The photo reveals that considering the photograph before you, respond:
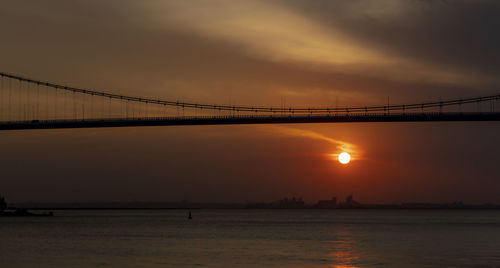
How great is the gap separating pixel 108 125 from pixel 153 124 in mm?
4177

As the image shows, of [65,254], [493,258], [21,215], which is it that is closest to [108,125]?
[65,254]

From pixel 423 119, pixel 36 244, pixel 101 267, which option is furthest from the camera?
pixel 423 119

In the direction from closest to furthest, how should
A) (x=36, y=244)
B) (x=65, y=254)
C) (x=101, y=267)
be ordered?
(x=101, y=267) → (x=65, y=254) → (x=36, y=244)

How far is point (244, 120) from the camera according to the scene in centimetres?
7156

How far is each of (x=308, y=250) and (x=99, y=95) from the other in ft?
162

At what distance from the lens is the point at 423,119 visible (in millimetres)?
67688

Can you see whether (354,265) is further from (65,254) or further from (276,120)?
(276,120)

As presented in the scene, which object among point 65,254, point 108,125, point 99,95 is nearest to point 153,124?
point 108,125

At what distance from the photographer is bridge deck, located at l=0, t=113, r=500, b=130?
67250mm

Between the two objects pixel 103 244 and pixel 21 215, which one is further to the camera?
pixel 21 215

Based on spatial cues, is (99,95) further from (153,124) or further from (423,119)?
(423,119)

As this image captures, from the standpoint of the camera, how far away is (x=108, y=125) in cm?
7200

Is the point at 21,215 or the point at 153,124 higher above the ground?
the point at 153,124

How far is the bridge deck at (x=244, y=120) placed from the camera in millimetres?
67250
